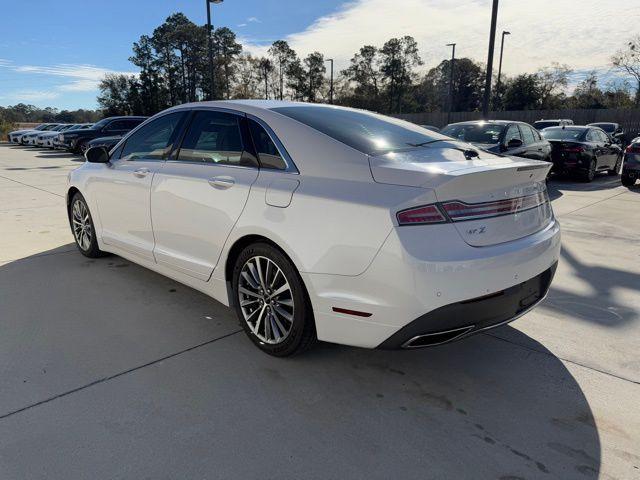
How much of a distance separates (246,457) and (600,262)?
4620mm

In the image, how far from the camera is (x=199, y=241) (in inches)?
137

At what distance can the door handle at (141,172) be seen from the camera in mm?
4051

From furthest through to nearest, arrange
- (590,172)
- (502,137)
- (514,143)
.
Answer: (590,172) < (502,137) < (514,143)

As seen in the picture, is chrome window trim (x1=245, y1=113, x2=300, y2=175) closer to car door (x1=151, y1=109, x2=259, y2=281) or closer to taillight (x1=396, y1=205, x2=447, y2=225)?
car door (x1=151, y1=109, x2=259, y2=281)

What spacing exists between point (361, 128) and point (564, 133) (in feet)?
37.3

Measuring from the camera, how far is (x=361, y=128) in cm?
330

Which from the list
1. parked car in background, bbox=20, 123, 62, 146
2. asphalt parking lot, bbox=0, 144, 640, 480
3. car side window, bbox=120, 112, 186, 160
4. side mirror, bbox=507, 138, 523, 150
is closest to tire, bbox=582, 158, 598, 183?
side mirror, bbox=507, 138, 523, 150

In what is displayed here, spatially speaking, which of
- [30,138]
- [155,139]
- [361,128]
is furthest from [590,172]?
[30,138]

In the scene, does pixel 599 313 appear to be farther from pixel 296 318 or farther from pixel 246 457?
pixel 246 457

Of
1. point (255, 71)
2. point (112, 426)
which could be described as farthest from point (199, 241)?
point (255, 71)

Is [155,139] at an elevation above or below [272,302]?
above

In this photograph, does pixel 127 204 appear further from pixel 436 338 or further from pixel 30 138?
pixel 30 138

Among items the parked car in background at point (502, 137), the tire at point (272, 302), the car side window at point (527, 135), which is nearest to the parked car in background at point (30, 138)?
the parked car in background at point (502, 137)

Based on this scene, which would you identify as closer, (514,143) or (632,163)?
(514,143)
